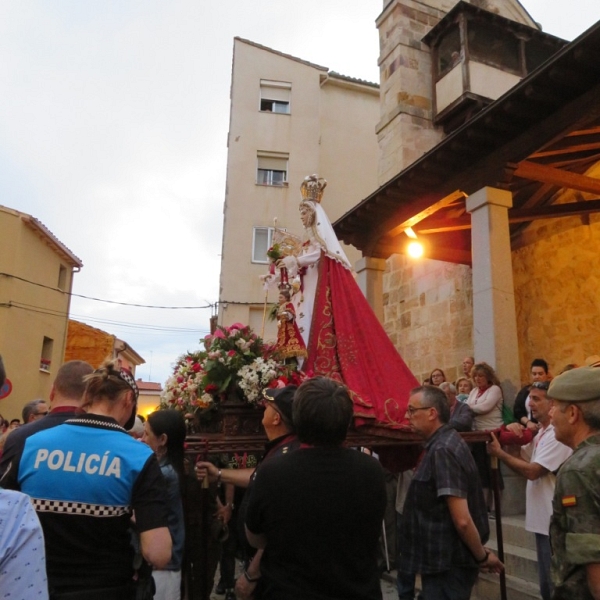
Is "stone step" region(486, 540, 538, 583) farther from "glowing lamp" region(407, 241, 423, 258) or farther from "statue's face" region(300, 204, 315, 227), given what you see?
"glowing lamp" region(407, 241, 423, 258)

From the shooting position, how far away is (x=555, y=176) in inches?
293

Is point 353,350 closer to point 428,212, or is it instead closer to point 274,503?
point 274,503

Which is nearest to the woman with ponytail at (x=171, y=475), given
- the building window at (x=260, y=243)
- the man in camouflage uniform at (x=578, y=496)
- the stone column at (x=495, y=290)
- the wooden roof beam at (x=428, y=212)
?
the man in camouflage uniform at (x=578, y=496)

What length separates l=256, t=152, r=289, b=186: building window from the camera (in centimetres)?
1989

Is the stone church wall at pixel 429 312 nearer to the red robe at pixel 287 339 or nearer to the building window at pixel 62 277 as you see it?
the red robe at pixel 287 339

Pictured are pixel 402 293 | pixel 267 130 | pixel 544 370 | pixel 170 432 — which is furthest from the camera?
pixel 267 130

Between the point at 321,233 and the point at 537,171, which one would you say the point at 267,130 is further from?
the point at 321,233

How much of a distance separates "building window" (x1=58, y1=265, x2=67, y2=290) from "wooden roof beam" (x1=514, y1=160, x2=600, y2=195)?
69.3 feet

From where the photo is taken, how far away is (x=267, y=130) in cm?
2011

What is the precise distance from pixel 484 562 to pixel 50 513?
81.1 inches

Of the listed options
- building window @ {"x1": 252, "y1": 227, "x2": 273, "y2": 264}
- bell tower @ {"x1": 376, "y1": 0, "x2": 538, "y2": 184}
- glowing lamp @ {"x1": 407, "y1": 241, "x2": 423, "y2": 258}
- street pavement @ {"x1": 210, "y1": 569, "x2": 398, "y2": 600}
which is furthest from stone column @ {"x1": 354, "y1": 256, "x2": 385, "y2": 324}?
building window @ {"x1": 252, "y1": 227, "x2": 273, "y2": 264}

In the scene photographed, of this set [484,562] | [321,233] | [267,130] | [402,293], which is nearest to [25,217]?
[267,130]

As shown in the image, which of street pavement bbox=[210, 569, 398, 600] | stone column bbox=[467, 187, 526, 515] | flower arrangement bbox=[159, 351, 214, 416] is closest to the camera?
flower arrangement bbox=[159, 351, 214, 416]

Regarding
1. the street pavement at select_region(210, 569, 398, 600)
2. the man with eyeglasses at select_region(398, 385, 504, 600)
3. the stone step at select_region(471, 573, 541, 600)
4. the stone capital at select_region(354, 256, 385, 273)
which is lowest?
the street pavement at select_region(210, 569, 398, 600)
